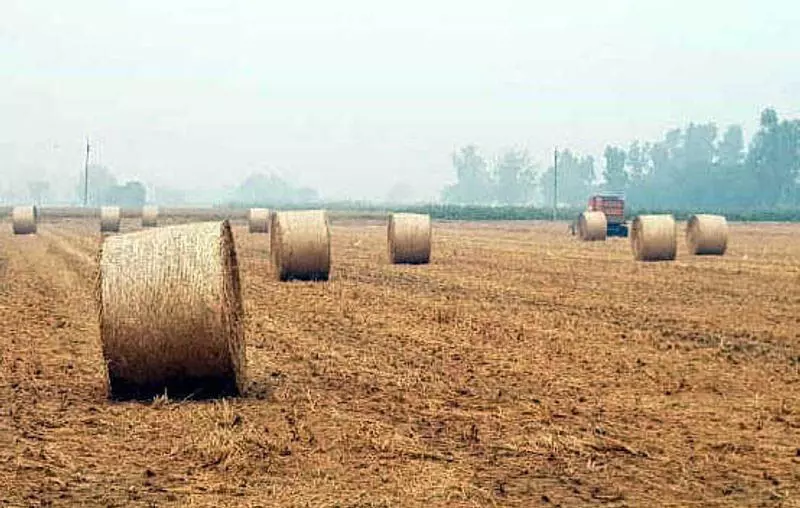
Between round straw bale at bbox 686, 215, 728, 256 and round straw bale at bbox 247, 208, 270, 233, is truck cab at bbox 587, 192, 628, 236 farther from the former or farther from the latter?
round straw bale at bbox 247, 208, 270, 233

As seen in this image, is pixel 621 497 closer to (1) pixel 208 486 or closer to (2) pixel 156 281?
(1) pixel 208 486

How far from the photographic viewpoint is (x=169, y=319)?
1015cm

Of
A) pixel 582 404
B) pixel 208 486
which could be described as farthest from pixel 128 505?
pixel 582 404

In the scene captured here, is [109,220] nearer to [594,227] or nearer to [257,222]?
[257,222]

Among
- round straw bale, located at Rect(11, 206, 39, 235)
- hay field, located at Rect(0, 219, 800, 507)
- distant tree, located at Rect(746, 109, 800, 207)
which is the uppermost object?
distant tree, located at Rect(746, 109, 800, 207)

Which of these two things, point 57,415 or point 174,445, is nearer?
point 174,445

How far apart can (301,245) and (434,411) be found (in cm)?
1314

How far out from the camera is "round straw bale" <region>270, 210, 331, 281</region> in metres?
22.8

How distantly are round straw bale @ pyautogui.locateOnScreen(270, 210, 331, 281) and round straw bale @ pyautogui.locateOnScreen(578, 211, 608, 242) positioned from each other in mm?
24817

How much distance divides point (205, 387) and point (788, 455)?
513cm

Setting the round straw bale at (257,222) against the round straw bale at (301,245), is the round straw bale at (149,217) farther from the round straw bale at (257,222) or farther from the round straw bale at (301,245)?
the round straw bale at (301,245)

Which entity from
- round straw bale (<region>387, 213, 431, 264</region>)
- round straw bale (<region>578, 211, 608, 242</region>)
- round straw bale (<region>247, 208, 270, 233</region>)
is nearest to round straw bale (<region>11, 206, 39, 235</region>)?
round straw bale (<region>247, 208, 270, 233</region>)

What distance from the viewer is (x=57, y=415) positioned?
991 centimetres

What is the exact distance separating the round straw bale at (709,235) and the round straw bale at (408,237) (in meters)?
9.68
